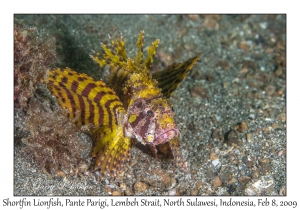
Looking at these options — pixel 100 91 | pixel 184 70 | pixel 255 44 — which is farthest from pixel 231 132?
pixel 255 44

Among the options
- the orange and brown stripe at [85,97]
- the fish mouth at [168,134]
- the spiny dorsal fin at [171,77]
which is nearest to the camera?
the fish mouth at [168,134]

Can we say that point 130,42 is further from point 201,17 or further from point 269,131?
point 269,131

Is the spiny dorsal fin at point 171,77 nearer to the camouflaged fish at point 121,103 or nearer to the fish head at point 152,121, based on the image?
the camouflaged fish at point 121,103

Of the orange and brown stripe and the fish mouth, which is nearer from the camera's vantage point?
the fish mouth

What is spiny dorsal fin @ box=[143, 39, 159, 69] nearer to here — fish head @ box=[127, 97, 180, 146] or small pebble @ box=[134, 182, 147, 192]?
fish head @ box=[127, 97, 180, 146]

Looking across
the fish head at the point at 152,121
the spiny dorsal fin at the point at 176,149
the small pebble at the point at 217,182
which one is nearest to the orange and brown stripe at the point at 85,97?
the fish head at the point at 152,121

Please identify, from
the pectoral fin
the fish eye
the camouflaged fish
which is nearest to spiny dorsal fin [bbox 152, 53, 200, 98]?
the camouflaged fish

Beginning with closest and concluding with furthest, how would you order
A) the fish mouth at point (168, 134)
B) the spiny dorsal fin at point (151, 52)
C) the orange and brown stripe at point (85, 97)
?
the fish mouth at point (168, 134) < the orange and brown stripe at point (85, 97) < the spiny dorsal fin at point (151, 52)
